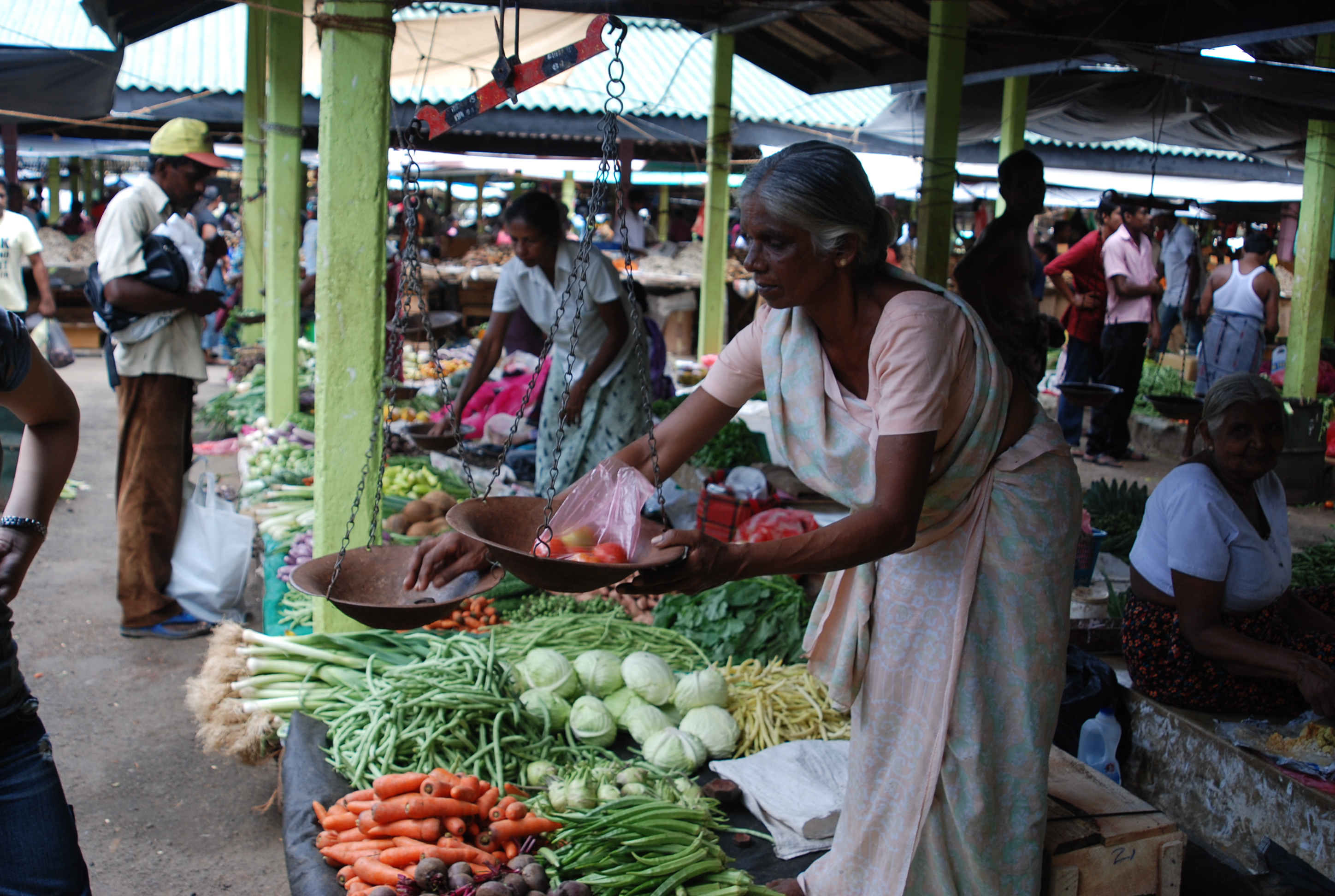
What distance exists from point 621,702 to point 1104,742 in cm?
152

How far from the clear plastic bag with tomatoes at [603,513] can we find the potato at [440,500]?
9.00ft

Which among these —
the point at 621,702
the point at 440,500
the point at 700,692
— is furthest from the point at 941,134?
the point at 621,702

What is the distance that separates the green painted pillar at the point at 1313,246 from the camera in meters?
7.54

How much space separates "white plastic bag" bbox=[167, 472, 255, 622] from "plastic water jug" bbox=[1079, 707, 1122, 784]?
11.3ft

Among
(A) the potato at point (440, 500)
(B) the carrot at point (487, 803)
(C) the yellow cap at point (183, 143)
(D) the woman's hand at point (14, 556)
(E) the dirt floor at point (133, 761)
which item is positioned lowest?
(E) the dirt floor at point (133, 761)

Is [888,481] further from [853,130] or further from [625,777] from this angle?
[853,130]

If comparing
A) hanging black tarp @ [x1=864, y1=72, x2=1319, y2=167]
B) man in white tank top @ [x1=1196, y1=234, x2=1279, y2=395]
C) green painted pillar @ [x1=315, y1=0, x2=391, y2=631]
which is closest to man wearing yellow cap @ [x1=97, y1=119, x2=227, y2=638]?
green painted pillar @ [x1=315, y1=0, x2=391, y2=631]

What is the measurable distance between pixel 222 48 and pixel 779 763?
1212 centimetres

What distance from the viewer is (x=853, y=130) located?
11.5 metres

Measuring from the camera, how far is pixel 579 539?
190 centimetres

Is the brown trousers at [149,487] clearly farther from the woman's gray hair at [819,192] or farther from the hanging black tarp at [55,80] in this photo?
the woman's gray hair at [819,192]

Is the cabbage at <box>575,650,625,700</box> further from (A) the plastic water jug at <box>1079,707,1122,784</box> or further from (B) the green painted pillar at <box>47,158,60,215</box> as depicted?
(B) the green painted pillar at <box>47,158,60,215</box>

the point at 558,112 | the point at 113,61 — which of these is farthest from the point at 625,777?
the point at 558,112

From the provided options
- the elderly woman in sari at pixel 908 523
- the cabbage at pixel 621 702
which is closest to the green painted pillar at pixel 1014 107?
the cabbage at pixel 621 702
